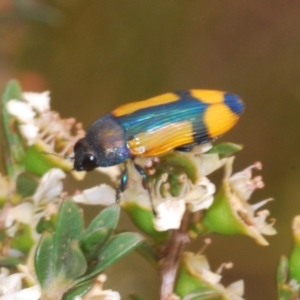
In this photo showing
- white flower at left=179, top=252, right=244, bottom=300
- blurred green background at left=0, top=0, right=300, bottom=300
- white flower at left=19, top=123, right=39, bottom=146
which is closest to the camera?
white flower at left=179, top=252, right=244, bottom=300

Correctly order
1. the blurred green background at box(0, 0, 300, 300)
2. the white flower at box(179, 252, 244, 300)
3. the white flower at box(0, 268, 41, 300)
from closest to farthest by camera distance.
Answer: the white flower at box(0, 268, 41, 300), the white flower at box(179, 252, 244, 300), the blurred green background at box(0, 0, 300, 300)

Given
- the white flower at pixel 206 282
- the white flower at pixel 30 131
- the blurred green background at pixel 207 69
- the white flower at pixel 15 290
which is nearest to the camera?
the white flower at pixel 15 290

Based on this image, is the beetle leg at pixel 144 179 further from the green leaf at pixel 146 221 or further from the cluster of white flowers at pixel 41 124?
the cluster of white flowers at pixel 41 124

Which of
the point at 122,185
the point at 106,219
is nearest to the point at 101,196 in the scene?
the point at 122,185

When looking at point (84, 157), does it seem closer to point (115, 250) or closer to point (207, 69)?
point (115, 250)

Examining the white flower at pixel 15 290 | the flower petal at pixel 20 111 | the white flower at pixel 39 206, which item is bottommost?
the white flower at pixel 15 290

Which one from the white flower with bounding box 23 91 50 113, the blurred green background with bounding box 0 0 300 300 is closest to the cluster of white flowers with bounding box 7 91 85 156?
the white flower with bounding box 23 91 50 113

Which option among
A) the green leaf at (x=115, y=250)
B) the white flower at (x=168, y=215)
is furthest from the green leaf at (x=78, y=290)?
the white flower at (x=168, y=215)

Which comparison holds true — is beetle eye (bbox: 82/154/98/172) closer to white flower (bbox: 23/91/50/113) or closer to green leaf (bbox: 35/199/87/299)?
white flower (bbox: 23/91/50/113)
